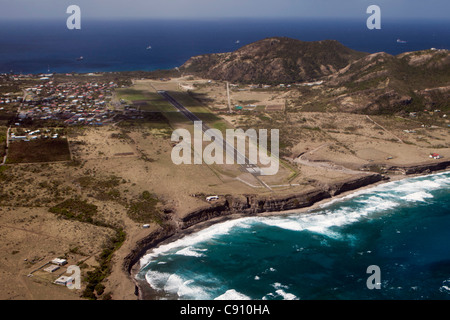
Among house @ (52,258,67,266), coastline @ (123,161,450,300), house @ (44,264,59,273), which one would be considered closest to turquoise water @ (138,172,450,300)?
coastline @ (123,161,450,300)

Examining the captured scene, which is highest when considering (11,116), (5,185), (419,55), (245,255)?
(419,55)

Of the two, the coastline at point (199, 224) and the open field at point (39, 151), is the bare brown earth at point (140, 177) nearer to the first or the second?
the coastline at point (199, 224)

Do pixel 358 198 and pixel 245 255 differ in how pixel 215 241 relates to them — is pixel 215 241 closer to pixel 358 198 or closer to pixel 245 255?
pixel 245 255

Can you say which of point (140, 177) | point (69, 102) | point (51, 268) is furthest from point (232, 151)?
point (69, 102)

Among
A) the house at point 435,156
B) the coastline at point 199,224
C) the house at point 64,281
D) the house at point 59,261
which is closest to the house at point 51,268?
the house at point 59,261

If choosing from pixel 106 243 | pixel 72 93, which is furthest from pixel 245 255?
pixel 72 93

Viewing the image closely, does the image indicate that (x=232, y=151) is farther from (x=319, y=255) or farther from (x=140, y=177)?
(x=319, y=255)
